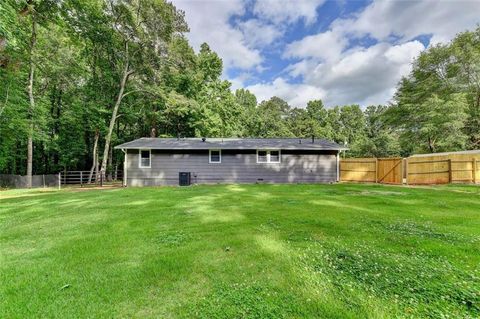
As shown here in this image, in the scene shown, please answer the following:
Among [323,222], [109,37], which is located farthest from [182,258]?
[109,37]

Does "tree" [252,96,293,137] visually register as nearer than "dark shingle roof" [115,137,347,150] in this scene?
No

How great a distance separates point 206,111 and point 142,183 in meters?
11.8

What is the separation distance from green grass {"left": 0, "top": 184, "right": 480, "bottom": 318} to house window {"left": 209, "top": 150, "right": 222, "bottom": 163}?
10087 millimetres

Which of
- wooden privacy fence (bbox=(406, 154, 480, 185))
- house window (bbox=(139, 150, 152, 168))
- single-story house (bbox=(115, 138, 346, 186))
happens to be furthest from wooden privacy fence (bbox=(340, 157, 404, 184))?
house window (bbox=(139, 150, 152, 168))

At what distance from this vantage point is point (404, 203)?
299 inches

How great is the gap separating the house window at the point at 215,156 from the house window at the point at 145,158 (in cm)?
381

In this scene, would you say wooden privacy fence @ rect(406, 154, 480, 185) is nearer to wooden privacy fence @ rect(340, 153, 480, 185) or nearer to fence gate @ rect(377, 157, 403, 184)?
wooden privacy fence @ rect(340, 153, 480, 185)

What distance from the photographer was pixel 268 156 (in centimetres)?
1602

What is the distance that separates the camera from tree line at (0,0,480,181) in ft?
60.0

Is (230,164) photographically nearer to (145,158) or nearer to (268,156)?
(268,156)

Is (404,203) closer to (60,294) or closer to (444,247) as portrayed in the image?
(444,247)

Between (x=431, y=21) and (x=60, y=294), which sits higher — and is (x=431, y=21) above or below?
above

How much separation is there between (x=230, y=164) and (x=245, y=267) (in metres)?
12.8

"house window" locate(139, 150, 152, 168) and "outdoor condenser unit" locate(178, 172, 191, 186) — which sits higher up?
"house window" locate(139, 150, 152, 168)
